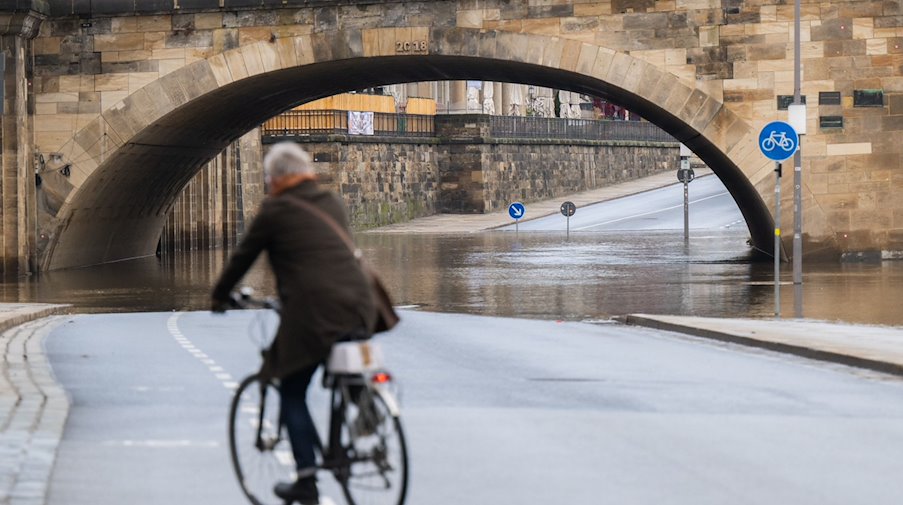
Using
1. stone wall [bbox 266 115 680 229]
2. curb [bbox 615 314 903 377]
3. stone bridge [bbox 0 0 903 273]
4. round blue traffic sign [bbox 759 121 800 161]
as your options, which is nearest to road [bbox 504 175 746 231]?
stone wall [bbox 266 115 680 229]

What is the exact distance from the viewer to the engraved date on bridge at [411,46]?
32.5 m

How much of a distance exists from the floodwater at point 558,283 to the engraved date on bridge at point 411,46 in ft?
13.5

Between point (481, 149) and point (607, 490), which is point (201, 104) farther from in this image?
point (481, 149)

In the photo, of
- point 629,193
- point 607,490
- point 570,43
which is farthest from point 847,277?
point 629,193

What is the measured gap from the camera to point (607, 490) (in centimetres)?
826

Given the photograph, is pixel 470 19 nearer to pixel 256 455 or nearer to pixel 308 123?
pixel 256 455

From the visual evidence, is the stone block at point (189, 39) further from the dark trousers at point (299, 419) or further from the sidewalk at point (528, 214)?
the sidewalk at point (528, 214)

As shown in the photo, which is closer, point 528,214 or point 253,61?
point 253,61

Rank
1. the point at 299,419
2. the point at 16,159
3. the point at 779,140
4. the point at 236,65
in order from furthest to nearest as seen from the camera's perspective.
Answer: the point at 16,159 → the point at 236,65 → the point at 779,140 → the point at 299,419

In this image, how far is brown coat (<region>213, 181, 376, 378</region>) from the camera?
692 cm

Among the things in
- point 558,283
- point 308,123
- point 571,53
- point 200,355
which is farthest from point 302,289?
point 308,123

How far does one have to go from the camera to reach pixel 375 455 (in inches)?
269

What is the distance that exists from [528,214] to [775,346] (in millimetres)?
54770

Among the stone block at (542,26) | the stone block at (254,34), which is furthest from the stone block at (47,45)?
the stone block at (542,26)
